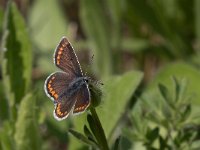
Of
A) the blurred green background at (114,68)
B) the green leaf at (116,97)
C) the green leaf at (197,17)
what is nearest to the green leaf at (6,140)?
the blurred green background at (114,68)

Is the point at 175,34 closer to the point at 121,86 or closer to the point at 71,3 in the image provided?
the point at 71,3

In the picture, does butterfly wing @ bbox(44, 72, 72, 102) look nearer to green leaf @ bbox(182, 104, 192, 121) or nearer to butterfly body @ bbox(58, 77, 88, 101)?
butterfly body @ bbox(58, 77, 88, 101)

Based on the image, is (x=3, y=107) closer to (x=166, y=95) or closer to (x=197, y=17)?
(x=166, y=95)

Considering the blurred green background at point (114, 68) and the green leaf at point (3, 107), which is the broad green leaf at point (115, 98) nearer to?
the blurred green background at point (114, 68)

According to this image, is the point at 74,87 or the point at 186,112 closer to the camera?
the point at 74,87

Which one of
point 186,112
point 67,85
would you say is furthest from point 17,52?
point 67,85

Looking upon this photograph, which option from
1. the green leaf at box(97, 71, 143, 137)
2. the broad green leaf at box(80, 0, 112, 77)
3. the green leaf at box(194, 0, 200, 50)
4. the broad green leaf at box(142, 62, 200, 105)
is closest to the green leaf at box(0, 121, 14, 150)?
the green leaf at box(97, 71, 143, 137)
